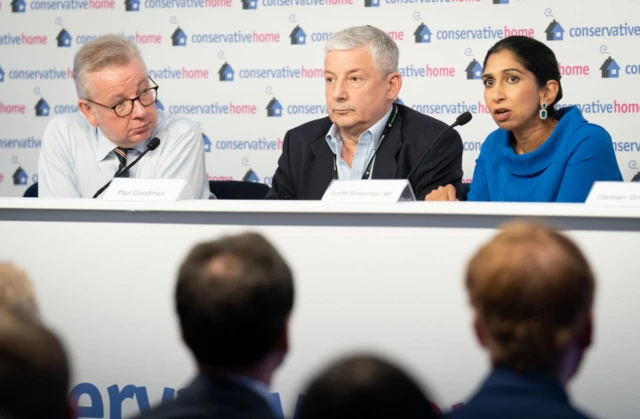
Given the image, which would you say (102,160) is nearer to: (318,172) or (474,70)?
(318,172)

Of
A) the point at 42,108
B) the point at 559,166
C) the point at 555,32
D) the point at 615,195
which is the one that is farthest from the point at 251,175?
the point at 615,195

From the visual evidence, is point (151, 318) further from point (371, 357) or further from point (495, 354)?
point (371, 357)

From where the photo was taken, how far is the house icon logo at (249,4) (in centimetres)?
528

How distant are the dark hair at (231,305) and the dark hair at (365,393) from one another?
0.37 metres

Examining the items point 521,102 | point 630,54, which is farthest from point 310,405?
point 630,54

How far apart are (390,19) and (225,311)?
402 centimetres

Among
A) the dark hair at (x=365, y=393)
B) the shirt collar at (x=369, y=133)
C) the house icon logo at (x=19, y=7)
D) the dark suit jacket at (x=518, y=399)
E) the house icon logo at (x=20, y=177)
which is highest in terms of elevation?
the house icon logo at (x=19, y=7)

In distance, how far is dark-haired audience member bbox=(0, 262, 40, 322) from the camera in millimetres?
1264

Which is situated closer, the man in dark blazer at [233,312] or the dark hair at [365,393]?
the dark hair at [365,393]

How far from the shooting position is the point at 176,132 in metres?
3.67

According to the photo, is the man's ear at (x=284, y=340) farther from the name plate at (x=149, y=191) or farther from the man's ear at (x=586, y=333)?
the name plate at (x=149, y=191)

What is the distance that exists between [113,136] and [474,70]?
221cm

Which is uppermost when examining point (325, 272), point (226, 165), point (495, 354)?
point (495, 354)

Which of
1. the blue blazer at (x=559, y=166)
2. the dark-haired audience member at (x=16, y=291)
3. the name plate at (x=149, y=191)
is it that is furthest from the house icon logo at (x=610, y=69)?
the dark-haired audience member at (x=16, y=291)
